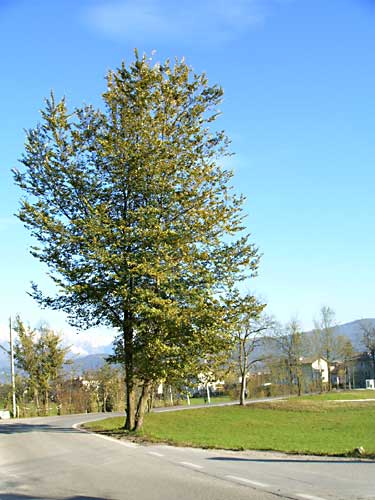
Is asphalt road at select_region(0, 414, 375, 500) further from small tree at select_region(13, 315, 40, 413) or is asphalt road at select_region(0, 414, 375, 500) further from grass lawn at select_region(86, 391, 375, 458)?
small tree at select_region(13, 315, 40, 413)

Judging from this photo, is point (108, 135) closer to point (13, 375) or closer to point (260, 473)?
point (260, 473)

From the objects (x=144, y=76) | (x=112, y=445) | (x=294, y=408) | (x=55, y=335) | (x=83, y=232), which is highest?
(x=144, y=76)

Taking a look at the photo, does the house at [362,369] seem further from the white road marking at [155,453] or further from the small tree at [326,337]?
the white road marking at [155,453]

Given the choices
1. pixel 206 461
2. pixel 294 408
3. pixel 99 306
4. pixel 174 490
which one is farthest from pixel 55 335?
pixel 174 490

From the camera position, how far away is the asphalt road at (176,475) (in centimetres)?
859

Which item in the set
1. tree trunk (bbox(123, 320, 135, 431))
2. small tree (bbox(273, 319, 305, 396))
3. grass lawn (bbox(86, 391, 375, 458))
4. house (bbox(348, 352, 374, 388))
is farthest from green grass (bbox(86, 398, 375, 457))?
house (bbox(348, 352, 374, 388))

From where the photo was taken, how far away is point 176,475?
10406 millimetres

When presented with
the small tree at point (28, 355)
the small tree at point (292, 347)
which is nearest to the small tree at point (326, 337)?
the small tree at point (292, 347)

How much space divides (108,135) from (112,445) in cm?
1138

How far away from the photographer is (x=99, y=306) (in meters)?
21.9

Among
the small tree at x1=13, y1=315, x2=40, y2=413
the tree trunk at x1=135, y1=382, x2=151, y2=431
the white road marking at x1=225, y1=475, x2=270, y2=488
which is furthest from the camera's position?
the small tree at x1=13, y1=315, x2=40, y2=413

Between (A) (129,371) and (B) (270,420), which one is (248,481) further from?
(B) (270,420)

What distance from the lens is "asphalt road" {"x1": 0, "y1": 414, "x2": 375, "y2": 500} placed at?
8594mm

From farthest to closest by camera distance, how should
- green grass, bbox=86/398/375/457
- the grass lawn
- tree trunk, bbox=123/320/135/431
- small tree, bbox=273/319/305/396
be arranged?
small tree, bbox=273/319/305/396 < the grass lawn < green grass, bbox=86/398/375/457 < tree trunk, bbox=123/320/135/431
